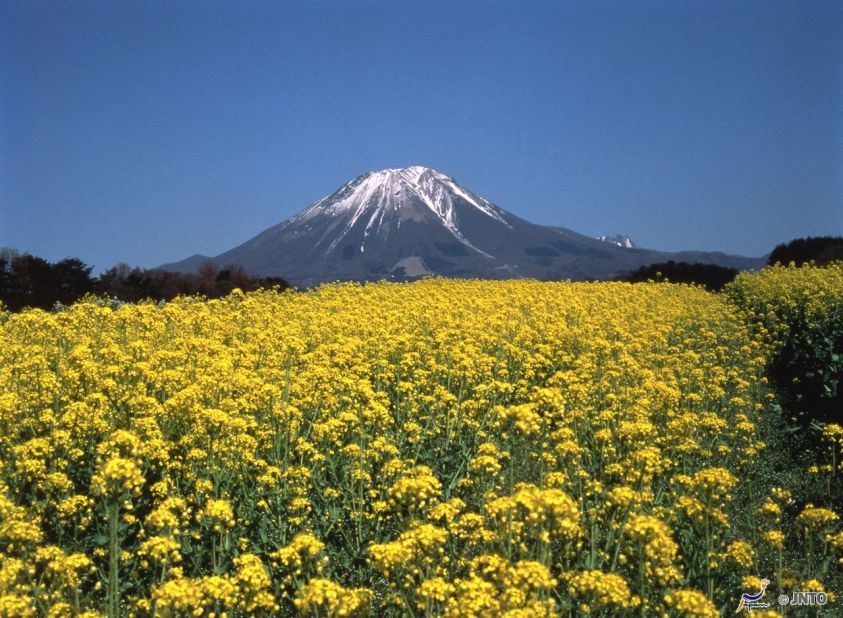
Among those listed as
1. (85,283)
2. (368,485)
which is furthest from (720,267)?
(368,485)

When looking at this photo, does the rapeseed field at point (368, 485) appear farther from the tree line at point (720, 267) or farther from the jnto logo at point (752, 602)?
the tree line at point (720, 267)

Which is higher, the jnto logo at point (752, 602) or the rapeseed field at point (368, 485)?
the rapeseed field at point (368, 485)

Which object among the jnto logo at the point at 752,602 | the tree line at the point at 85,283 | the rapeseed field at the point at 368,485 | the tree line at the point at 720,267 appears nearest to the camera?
the rapeseed field at the point at 368,485

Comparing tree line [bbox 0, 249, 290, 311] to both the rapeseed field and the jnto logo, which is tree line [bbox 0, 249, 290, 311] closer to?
the rapeseed field

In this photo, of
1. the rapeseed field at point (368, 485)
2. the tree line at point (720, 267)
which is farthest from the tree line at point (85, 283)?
the tree line at point (720, 267)

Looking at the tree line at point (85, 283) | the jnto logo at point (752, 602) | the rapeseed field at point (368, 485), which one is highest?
the tree line at point (85, 283)

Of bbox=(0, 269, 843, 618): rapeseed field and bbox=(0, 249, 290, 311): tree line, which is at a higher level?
bbox=(0, 249, 290, 311): tree line

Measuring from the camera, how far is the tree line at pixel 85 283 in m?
20.1

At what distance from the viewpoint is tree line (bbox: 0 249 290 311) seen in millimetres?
20094

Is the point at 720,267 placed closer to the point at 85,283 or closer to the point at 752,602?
the point at 85,283

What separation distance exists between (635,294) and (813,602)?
1971 cm

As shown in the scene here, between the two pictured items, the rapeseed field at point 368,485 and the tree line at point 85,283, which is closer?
the rapeseed field at point 368,485

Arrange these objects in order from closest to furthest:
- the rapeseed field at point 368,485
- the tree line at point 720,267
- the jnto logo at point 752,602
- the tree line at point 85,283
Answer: the rapeseed field at point 368,485 < the jnto logo at point 752,602 < the tree line at point 85,283 < the tree line at point 720,267

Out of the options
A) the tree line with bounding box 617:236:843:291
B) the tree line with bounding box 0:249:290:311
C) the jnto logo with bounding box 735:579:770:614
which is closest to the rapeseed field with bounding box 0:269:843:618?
the jnto logo with bounding box 735:579:770:614
